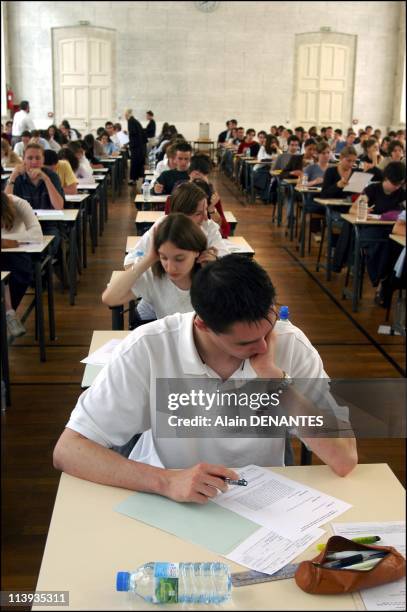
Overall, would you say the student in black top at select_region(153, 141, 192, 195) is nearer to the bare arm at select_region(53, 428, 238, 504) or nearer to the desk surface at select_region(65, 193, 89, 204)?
the desk surface at select_region(65, 193, 89, 204)

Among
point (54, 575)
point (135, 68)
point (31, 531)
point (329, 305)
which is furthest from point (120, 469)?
point (135, 68)

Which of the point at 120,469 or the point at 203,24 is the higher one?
the point at 203,24

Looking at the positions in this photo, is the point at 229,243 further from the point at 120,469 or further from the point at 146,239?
the point at 120,469

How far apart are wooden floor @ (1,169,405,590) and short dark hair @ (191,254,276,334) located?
37 centimetres

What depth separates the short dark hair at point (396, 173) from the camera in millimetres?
5477

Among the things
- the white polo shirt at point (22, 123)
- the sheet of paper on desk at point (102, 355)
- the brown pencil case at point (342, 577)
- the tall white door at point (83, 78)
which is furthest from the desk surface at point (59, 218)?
the tall white door at point (83, 78)

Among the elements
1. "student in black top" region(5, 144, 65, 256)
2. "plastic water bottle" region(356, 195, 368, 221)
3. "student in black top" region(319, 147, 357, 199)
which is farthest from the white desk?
"student in black top" region(319, 147, 357, 199)

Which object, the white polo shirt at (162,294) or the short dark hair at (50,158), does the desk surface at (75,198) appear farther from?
the white polo shirt at (162,294)

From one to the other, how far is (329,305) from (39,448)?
310 cm

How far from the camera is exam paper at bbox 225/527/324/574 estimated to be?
1.20m

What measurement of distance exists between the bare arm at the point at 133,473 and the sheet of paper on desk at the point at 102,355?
691 mm

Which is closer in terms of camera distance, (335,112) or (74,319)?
(74,319)

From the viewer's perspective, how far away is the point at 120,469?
146 cm

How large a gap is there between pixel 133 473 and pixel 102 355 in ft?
3.03
